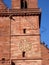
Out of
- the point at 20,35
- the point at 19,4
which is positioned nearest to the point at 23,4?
the point at 19,4

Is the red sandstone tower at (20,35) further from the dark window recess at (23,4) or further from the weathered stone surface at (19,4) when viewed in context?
the dark window recess at (23,4)

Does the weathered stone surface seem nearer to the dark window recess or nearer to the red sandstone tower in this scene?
the red sandstone tower

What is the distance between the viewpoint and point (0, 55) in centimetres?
4347

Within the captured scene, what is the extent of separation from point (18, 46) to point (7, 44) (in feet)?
4.24

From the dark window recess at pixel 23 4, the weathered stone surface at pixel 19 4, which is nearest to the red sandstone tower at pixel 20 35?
the weathered stone surface at pixel 19 4

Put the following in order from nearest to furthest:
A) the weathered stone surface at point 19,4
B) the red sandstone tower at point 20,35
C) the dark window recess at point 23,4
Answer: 1. the red sandstone tower at point 20,35
2. the weathered stone surface at point 19,4
3. the dark window recess at point 23,4

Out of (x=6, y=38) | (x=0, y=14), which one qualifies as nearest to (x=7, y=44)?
(x=6, y=38)

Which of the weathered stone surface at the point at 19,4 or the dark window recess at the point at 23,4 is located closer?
the weathered stone surface at the point at 19,4

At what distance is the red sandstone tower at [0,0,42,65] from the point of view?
43.3 meters

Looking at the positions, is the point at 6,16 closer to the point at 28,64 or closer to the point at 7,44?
the point at 7,44

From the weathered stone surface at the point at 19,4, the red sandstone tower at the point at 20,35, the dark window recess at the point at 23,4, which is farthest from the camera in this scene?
the dark window recess at the point at 23,4

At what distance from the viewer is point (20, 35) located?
44062 mm

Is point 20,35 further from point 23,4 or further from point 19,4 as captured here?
point 23,4

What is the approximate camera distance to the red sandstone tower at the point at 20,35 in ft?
142
